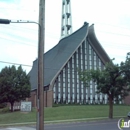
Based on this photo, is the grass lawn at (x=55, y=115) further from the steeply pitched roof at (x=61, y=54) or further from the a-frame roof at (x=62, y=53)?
the steeply pitched roof at (x=61, y=54)

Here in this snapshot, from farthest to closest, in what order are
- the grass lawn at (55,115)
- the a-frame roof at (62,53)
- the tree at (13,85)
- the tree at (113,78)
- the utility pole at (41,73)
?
1. the a-frame roof at (62,53)
2. the tree at (13,85)
3. the grass lawn at (55,115)
4. the tree at (113,78)
5. the utility pole at (41,73)

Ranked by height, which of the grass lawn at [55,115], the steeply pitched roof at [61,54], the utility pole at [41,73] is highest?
the steeply pitched roof at [61,54]

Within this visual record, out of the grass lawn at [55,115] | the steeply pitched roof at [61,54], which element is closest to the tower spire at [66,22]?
the steeply pitched roof at [61,54]

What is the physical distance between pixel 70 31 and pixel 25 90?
31364 millimetres

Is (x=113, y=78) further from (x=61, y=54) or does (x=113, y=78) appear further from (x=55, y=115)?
(x=61, y=54)

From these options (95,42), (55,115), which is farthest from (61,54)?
(55,115)

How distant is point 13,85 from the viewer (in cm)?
4781

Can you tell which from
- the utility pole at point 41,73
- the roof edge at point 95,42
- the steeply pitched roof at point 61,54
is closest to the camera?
the utility pole at point 41,73

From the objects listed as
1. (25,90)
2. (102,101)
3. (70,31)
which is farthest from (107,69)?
(70,31)

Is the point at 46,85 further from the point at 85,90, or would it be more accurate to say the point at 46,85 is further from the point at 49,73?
the point at 85,90

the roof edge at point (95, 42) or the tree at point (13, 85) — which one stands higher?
the roof edge at point (95, 42)

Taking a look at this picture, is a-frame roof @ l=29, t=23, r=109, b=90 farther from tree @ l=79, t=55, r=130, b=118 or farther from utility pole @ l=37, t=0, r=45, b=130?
utility pole @ l=37, t=0, r=45, b=130

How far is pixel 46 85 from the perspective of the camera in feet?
203

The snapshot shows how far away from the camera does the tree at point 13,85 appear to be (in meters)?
47.0
